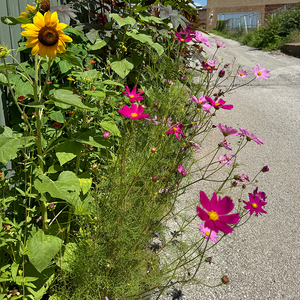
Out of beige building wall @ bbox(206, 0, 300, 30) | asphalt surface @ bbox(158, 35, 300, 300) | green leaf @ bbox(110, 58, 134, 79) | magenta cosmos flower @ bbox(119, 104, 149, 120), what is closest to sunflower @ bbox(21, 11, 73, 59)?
magenta cosmos flower @ bbox(119, 104, 149, 120)

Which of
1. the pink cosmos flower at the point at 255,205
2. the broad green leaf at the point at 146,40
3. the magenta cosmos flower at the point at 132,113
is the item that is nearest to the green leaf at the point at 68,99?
the magenta cosmos flower at the point at 132,113

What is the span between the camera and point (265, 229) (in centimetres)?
207

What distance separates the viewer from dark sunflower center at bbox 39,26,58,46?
3.23 ft

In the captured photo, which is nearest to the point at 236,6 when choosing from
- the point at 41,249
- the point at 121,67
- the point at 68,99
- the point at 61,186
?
the point at 121,67

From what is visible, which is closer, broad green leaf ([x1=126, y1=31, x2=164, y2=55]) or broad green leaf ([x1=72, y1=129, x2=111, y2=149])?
broad green leaf ([x1=72, y1=129, x2=111, y2=149])

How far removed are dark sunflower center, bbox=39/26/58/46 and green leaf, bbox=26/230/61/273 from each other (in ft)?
2.63

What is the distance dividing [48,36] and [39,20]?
70mm

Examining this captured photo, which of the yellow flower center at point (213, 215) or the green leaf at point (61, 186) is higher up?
the yellow flower center at point (213, 215)

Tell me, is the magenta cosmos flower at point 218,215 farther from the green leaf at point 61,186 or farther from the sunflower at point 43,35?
the sunflower at point 43,35

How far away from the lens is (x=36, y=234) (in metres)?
1.13

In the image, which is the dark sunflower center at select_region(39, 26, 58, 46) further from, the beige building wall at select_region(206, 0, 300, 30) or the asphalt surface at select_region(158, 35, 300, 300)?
the beige building wall at select_region(206, 0, 300, 30)

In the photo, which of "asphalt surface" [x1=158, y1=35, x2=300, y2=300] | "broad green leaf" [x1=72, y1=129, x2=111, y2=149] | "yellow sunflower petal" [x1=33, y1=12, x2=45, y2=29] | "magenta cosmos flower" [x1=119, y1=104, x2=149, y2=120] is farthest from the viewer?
"asphalt surface" [x1=158, y1=35, x2=300, y2=300]

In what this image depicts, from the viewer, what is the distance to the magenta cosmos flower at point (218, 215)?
78 centimetres

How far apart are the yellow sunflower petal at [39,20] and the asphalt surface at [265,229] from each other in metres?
1.51
